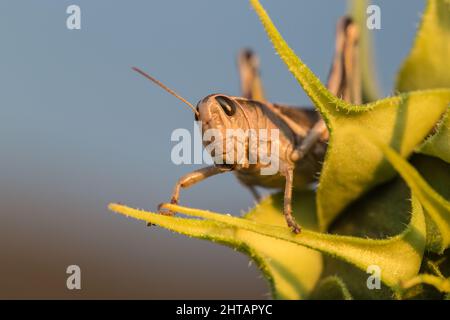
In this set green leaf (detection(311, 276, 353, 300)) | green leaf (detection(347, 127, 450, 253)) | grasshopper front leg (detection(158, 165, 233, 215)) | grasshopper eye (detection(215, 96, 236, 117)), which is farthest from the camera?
grasshopper front leg (detection(158, 165, 233, 215))

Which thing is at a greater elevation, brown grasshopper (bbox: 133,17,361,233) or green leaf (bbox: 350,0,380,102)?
green leaf (bbox: 350,0,380,102)

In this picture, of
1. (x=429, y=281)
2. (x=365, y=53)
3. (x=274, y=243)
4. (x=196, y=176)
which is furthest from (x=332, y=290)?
(x=365, y=53)

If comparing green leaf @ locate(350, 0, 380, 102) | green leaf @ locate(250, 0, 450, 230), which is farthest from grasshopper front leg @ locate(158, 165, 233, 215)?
green leaf @ locate(350, 0, 380, 102)

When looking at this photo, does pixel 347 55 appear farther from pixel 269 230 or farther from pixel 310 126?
pixel 269 230

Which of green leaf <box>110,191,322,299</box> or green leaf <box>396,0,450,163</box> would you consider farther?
green leaf <box>396,0,450,163</box>

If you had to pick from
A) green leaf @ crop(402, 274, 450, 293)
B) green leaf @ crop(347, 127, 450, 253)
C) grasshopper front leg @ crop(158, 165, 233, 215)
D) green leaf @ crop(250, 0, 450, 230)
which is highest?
grasshopper front leg @ crop(158, 165, 233, 215)

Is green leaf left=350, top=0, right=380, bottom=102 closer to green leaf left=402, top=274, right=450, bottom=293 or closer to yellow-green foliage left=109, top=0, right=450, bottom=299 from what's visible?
yellow-green foliage left=109, top=0, right=450, bottom=299

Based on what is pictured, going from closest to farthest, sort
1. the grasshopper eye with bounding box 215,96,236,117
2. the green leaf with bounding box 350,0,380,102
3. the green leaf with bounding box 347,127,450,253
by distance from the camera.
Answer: the green leaf with bounding box 347,127,450,253
the grasshopper eye with bounding box 215,96,236,117
the green leaf with bounding box 350,0,380,102

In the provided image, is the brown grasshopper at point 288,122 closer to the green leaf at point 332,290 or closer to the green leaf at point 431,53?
the green leaf at point 332,290
